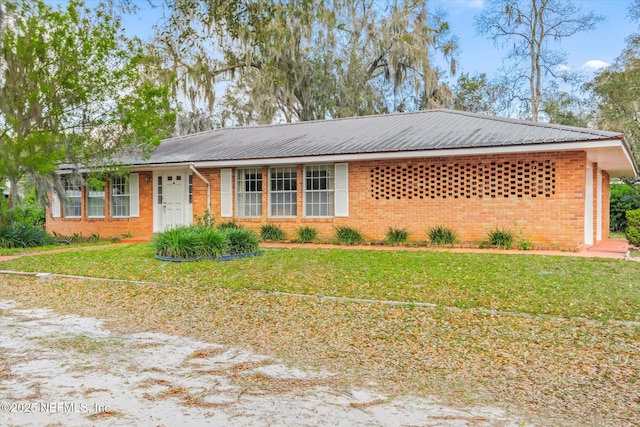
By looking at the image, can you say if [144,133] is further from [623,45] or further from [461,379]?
[623,45]

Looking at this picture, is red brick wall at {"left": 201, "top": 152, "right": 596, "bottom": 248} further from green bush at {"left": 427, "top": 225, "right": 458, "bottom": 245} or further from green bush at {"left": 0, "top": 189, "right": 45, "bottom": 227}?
green bush at {"left": 0, "top": 189, "right": 45, "bottom": 227}

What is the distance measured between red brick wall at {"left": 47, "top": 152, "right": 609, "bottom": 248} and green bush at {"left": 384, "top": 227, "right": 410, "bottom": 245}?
0.15m

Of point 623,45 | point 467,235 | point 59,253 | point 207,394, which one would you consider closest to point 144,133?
point 59,253

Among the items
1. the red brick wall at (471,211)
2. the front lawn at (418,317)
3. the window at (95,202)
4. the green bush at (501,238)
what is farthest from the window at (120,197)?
the green bush at (501,238)

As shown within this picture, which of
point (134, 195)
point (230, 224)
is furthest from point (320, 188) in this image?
point (134, 195)

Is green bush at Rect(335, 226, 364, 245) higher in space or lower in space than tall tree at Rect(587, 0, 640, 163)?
lower

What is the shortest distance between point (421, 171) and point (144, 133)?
7.85m

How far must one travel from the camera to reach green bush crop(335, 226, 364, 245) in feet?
46.4

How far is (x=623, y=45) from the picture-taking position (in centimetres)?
2536

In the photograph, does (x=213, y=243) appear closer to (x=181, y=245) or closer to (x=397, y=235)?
(x=181, y=245)

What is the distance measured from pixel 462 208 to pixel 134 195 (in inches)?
418

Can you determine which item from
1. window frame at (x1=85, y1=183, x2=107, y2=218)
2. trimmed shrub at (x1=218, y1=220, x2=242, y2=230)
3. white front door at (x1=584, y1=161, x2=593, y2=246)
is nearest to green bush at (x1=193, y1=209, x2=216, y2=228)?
trimmed shrub at (x1=218, y1=220, x2=242, y2=230)

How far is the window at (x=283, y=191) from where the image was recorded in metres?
15.3

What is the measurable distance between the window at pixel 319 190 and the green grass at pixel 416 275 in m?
2.74
